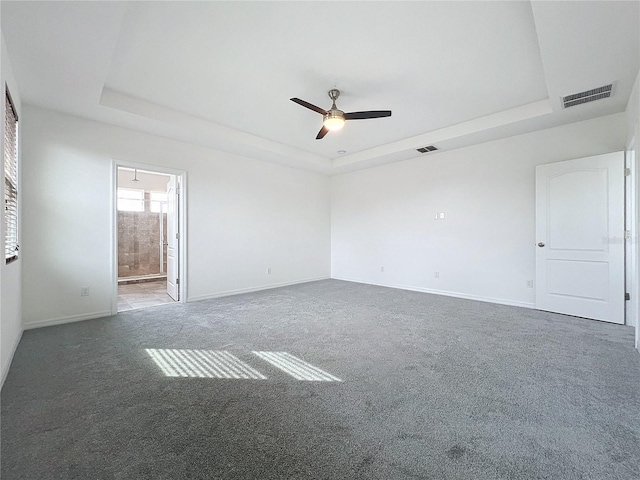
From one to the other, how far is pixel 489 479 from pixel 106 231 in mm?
4528

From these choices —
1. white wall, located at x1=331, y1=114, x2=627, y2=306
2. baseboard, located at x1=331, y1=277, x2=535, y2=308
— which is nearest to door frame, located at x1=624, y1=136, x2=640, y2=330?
white wall, located at x1=331, y1=114, x2=627, y2=306

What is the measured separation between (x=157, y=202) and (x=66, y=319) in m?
4.79

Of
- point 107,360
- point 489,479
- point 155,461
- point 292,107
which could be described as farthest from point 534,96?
point 107,360

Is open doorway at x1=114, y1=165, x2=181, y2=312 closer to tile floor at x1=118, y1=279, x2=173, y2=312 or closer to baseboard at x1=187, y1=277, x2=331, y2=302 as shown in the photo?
tile floor at x1=118, y1=279, x2=173, y2=312

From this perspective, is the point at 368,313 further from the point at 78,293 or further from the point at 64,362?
the point at 78,293

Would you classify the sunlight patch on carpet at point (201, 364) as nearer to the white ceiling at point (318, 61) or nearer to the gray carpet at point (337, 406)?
the gray carpet at point (337, 406)

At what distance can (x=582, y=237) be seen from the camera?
371 cm

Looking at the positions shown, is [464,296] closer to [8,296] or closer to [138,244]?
[8,296]

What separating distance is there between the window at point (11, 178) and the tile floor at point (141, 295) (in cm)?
178

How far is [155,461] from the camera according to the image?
138 centimetres

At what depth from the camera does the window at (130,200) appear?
7262mm

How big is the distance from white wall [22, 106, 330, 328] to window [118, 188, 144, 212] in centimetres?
381

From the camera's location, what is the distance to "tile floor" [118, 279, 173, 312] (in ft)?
14.9

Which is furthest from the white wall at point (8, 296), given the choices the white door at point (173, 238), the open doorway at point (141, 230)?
the open doorway at point (141, 230)
